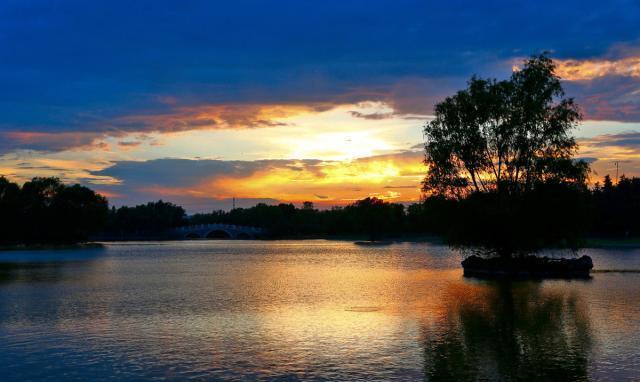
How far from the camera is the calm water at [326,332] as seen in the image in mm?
19453

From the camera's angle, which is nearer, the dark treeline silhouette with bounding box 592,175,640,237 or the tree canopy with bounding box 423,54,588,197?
the tree canopy with bounding box 423,54,588,197

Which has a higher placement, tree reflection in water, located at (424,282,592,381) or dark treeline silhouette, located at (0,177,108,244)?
dark treeline silhouette, located at (0,177,108,244)

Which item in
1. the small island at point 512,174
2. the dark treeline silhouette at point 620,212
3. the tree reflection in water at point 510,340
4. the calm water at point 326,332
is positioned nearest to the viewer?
the tree reflection in water at point 510,340

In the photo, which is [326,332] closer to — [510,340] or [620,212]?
[510,340]

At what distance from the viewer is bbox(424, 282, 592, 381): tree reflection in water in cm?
1881

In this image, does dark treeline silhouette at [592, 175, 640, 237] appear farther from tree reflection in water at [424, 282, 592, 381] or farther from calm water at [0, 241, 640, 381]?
tree reflection in water at [424, 282, 592, 381]

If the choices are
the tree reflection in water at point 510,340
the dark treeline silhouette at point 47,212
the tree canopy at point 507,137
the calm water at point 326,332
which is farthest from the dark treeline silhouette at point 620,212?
the dark treeline silhouette at point 47,212

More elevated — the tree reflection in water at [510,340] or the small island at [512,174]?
the small island at [512,174]

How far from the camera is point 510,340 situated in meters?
23.9

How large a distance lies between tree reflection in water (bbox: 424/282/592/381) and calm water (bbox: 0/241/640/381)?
0.06 m

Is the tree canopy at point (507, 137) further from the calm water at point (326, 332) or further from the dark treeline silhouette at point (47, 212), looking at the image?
the dark treeline silhouette at point (47, 212)

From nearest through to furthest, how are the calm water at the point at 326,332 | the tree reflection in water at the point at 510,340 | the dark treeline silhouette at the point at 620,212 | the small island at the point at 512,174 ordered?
the tree reflection in water at the point at 510,340 < the calm water at the point at 326,332 < the small island at the point at 512,174 < the dark treeline silhouette at the point at 620,212

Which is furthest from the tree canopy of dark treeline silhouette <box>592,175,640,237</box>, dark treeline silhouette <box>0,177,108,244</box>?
dark treeline silhouette <box>0,177,108,244</box>

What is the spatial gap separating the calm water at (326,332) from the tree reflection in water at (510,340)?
0.21 feet
